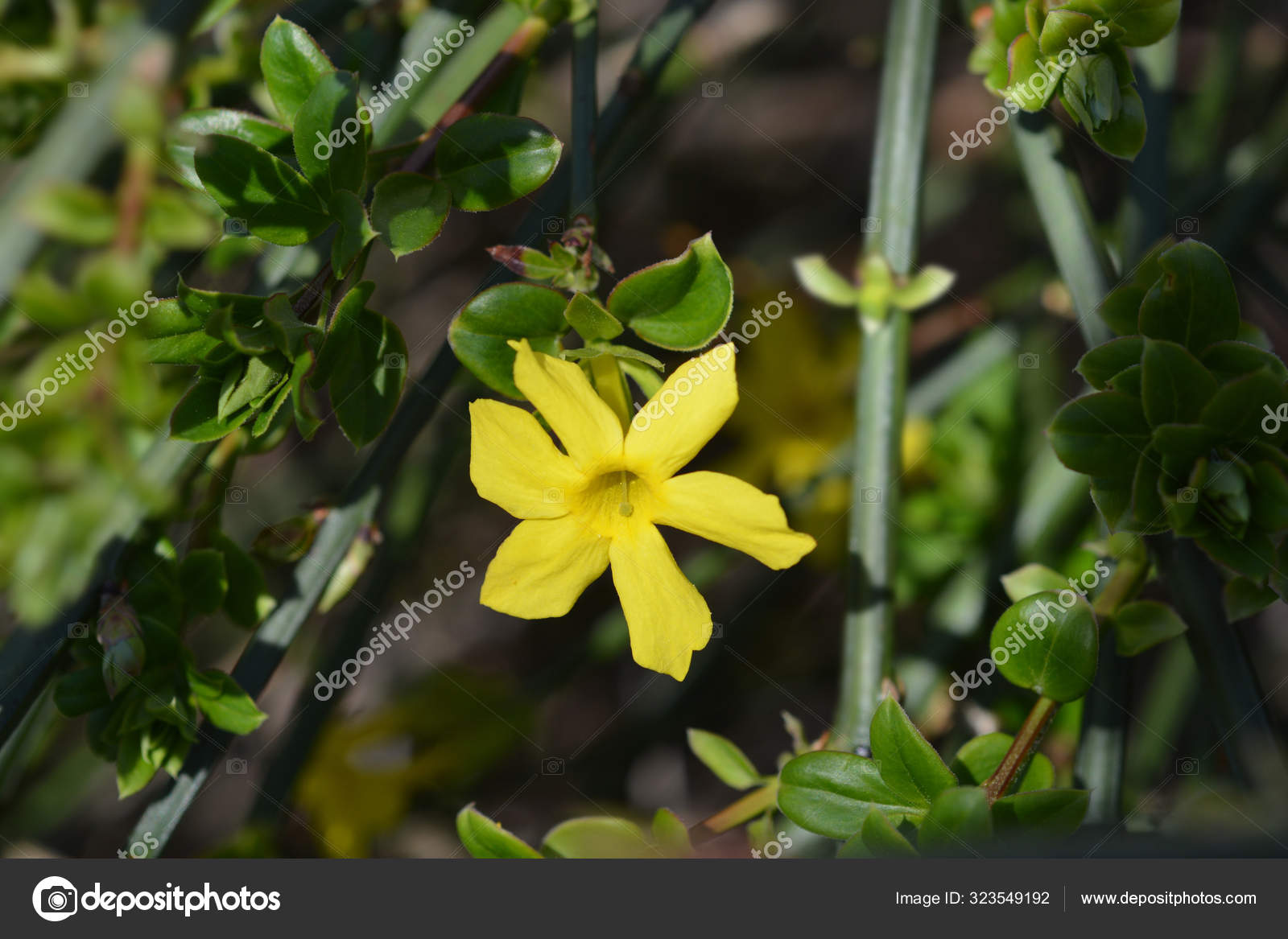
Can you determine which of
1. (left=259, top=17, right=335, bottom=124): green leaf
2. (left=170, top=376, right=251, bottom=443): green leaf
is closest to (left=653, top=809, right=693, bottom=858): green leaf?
(left=170, top=376, right=251, bottom=443): green leaf

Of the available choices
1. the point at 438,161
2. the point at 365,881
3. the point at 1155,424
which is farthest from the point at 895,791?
the point at 438,161

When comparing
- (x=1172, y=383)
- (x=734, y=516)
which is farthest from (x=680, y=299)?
(x=1172, y=383)

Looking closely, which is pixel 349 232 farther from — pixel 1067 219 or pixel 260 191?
pixel 1067 219

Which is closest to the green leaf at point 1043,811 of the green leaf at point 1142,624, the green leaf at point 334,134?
the green leaf at point 1142,624

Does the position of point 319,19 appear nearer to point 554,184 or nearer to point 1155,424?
point 554,184

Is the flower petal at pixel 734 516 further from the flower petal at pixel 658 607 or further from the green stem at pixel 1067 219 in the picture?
the green stem at pixel 1067 219

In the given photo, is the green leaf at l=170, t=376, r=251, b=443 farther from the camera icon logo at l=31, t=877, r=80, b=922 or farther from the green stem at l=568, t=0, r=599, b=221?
the camera icon logo at l=31, t=877, r=80, b=922
